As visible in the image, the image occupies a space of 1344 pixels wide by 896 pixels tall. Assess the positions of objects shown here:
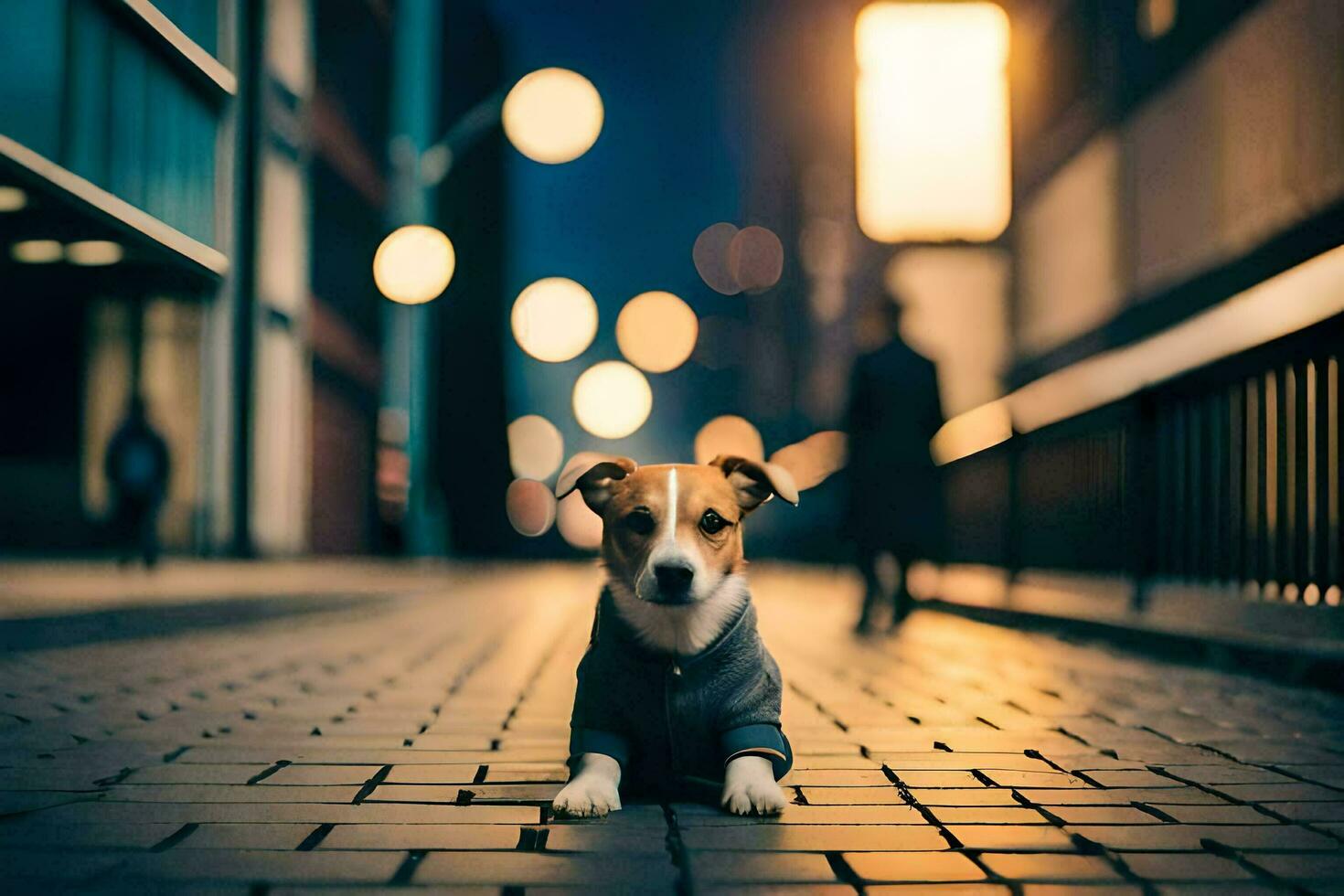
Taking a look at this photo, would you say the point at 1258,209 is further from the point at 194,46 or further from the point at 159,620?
the point at 159,620

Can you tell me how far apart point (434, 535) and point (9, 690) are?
1337 centimetres

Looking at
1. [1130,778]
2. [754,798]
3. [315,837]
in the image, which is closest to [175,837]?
[315,837]

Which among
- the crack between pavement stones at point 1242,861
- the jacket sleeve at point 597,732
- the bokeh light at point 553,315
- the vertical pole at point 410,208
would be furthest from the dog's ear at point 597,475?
the bokeh light at point 553,315

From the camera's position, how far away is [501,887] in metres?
2.71

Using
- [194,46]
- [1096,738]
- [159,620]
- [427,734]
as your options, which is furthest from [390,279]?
[1096,738]

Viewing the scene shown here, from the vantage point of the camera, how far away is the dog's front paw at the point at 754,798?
3.39m

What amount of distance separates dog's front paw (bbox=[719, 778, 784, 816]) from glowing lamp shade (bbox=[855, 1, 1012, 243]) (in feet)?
42.7

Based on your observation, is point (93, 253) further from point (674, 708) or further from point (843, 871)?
point (843, 871)

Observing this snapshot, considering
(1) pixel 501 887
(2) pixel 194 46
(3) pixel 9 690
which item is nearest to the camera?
(1) pixel 501 887

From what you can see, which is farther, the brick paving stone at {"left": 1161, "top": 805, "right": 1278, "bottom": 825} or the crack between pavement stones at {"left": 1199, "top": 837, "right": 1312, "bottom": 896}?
the brick paving stone at {"left": 1161, "top": 805, "right": 1278, "bottom": 825}

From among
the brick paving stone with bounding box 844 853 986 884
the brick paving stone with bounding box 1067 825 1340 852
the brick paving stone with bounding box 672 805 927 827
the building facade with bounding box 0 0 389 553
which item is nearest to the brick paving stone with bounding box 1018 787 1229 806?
the brick paving stone with bounding box 1067 825 1340 852

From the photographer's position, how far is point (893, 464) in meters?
10.2

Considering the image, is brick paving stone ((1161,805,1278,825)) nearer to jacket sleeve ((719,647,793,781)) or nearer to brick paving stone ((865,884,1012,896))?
brick paving stone ((865,884,1012,896))

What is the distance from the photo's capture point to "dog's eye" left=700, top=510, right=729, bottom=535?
146 inches
